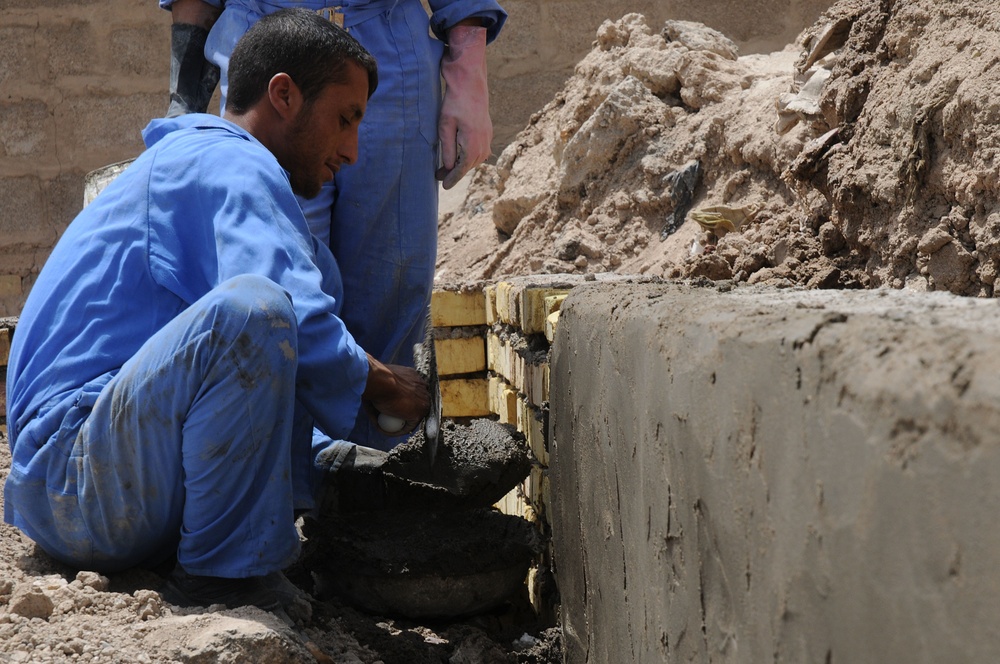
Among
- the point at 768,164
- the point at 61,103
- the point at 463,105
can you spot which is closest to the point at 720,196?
the point at 768,164

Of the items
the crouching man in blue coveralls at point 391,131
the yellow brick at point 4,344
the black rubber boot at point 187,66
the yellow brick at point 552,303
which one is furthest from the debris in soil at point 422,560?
the yellow brick at point 4,344

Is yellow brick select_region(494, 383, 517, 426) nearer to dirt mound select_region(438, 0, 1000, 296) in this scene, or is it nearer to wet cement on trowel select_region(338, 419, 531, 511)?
wet cement on trowel select_region(338, 419, 531, 511)

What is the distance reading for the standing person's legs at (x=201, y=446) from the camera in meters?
1.95

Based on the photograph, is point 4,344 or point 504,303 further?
point 4,344

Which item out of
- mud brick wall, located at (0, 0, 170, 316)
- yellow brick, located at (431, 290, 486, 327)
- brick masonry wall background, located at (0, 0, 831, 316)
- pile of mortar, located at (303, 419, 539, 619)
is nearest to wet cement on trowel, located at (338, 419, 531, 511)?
pile of mortar, located at (303, 419, 539, 619)

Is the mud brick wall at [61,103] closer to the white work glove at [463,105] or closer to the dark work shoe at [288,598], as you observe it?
the white work glove at [463,105]

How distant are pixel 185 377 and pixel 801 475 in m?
1.29

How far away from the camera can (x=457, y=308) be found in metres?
3.87

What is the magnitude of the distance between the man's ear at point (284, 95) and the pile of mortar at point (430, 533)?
0.87 metres

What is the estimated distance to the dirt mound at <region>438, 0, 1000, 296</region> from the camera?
234 cm

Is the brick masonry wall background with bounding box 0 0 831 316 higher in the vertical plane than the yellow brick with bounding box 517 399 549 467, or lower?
higher

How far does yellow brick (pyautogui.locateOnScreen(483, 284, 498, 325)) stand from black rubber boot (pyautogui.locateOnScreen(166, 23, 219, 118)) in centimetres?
110

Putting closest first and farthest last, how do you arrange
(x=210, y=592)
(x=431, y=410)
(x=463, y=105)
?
(x=210, y=592) < (x=431, y=410) < (x=463, y=105)

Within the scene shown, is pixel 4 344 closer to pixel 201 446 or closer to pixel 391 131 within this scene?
pixel 391 131
